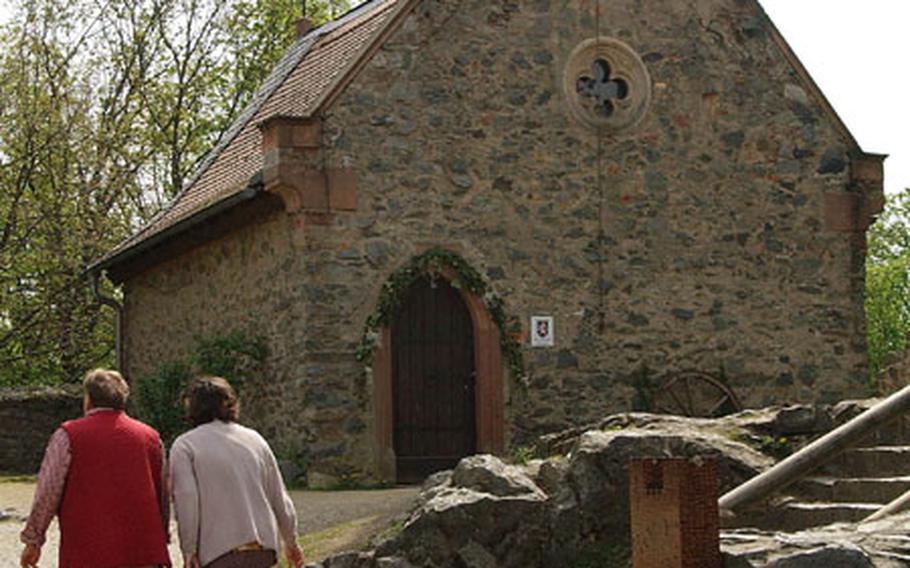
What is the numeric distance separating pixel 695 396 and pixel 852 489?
9.20 meters

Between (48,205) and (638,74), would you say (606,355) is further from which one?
(48,205)

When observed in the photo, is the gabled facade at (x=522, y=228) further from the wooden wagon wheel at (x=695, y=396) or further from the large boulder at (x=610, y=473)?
the large boulder at (x=610, y=473)

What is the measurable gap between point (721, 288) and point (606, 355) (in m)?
1.77

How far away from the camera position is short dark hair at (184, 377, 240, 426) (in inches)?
342

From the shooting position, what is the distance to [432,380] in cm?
1972

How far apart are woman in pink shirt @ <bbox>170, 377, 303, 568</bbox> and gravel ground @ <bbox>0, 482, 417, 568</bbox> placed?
14.8ft

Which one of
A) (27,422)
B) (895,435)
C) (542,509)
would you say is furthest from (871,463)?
(27,422)

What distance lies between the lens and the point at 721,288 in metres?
21.1

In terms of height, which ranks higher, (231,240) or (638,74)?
(638,74)

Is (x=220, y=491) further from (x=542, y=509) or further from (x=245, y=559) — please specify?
(x=542, y=509)

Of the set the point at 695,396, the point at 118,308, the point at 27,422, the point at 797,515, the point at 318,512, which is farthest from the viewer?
the point at 27,422

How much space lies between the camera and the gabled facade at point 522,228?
19031mm

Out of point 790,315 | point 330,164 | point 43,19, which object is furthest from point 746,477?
point 43,19

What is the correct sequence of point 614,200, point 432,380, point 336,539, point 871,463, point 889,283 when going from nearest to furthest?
point 871,463 < point 336,539 < point 432,380 < point 614,200 < point 889,283
